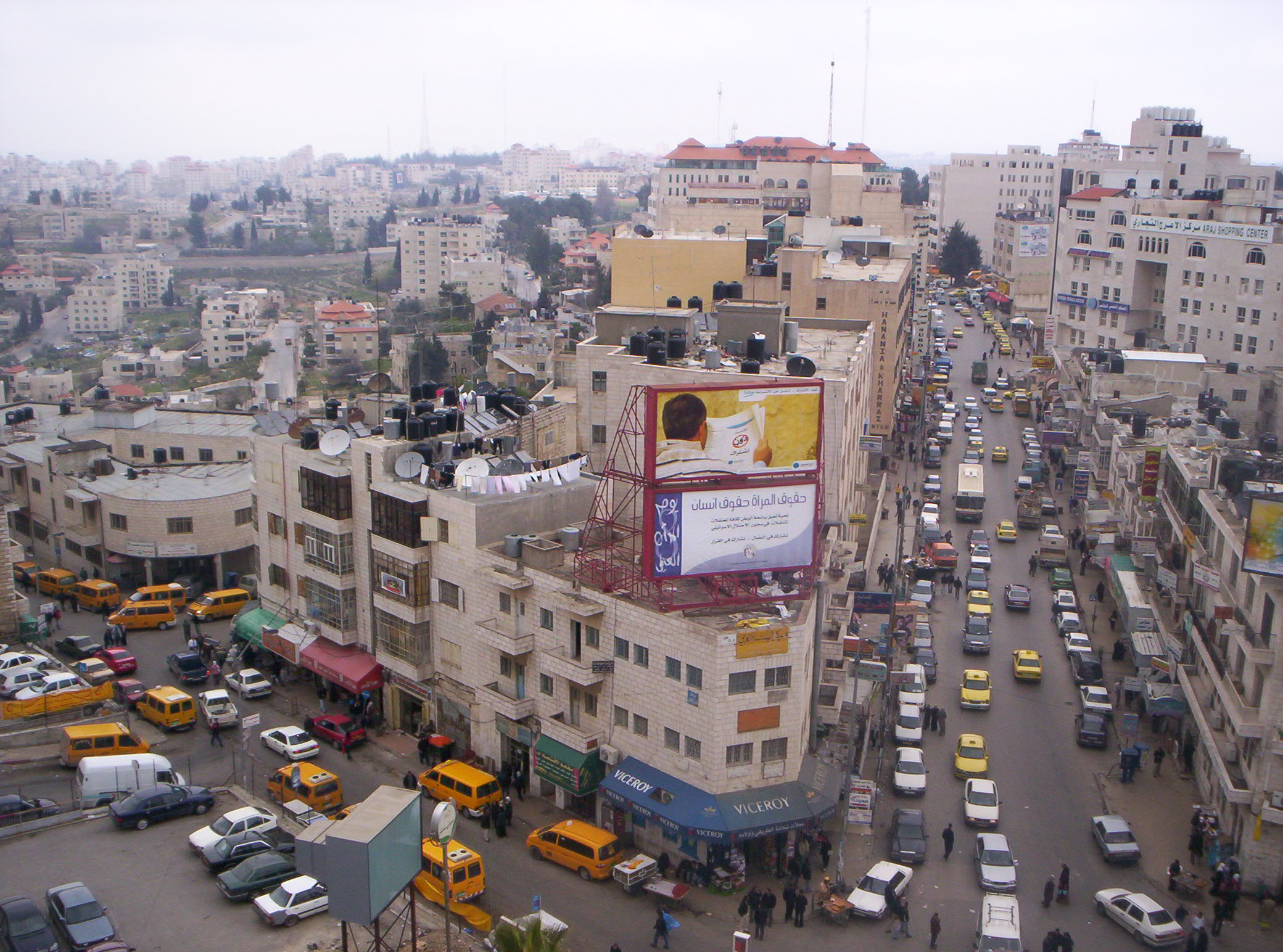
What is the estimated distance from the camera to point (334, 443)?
35.0m

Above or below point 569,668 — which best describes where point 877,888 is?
below

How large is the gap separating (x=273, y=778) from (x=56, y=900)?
305 inches

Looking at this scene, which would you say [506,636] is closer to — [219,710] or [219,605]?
[219,710]

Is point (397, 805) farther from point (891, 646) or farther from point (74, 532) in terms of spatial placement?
point (74, 532)

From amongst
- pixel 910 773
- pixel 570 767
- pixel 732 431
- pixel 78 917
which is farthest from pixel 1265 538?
pixel 78 917

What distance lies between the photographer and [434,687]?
3369 centimetres

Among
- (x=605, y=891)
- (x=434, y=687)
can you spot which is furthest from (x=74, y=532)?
(x=605, y=891)

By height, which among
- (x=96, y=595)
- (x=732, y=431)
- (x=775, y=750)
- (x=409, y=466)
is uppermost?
(x=732, y=431)

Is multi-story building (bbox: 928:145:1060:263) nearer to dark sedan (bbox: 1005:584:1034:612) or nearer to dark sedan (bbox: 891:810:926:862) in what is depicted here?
dark sedan (bbox: 1005:584:1034:612)

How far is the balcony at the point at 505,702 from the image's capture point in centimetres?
3059

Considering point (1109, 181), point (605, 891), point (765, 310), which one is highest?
point (1109, 181)

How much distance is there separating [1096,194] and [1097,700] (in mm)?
52406

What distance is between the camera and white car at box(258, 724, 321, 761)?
32.5 m

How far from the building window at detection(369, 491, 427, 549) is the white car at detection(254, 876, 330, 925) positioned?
10.8 meters
